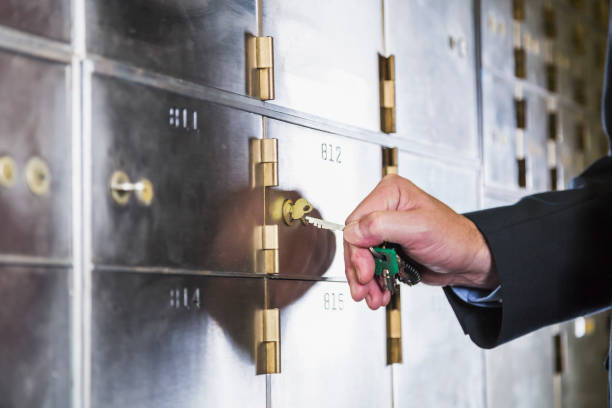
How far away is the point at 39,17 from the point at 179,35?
300mm

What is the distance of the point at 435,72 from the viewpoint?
7.38ft

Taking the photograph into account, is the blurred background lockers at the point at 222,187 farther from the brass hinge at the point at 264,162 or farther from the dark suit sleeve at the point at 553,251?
the dark suit sleeve at the point at 553,251

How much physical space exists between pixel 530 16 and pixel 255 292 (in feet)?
6.56

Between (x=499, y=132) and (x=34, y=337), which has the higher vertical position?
(x=499, y=132)

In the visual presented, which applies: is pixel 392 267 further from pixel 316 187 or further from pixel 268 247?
pixel 316 187

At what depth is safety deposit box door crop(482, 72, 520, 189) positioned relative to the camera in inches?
102

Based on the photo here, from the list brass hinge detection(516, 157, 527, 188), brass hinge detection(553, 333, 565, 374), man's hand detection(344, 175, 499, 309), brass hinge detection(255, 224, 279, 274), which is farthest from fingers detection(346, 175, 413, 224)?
brass hinge detection(553, 333, 565, 374)

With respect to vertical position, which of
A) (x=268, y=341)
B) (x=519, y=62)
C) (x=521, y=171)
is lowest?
(x=268, y=341)

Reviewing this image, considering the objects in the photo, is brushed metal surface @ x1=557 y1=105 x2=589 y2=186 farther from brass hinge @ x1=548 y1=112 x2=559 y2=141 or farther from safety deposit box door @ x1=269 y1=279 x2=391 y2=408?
safety deposit box door @ x1=269 y1=279 x2=391 y2=408

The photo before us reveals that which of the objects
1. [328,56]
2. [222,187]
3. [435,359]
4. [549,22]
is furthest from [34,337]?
[549,22]

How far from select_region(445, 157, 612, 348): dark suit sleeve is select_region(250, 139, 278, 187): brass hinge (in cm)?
42

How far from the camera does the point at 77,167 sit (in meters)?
1.15

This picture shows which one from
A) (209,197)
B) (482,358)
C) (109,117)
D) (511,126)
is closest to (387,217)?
(209,197)

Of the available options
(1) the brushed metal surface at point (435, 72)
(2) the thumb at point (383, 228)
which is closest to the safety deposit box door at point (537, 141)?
(1) the brushed metal surface at point (435, 72)
